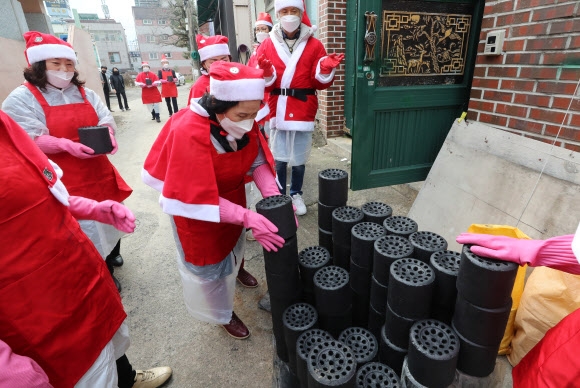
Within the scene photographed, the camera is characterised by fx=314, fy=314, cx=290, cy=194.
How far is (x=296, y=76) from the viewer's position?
10.8 ft

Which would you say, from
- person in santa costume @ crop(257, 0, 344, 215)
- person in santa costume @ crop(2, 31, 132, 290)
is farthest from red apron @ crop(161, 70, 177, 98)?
person in santa costume @ crop(2, 31, 132, 290)

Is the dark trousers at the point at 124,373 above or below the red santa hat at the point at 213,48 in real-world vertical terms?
below

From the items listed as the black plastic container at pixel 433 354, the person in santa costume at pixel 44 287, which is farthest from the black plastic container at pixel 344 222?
the person in santa costume at pixel 44 287

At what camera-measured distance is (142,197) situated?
4773 mm

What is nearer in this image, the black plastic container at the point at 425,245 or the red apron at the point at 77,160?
the black plastic container at the point at 425,245

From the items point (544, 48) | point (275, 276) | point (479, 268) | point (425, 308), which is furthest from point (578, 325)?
point (544, 48)

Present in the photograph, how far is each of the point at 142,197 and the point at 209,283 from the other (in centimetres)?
328

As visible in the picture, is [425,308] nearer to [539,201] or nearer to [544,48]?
[539,201]

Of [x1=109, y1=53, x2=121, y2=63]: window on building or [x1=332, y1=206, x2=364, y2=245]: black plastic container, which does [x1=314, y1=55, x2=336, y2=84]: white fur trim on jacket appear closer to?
[x1=332, y1=206, x2=364, y2=245]: black plastic container

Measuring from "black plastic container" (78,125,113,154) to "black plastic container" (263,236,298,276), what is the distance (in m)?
1.55

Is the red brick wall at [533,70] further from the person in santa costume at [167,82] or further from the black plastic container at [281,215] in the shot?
the person in santa costume at [167,82]

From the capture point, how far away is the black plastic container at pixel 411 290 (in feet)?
4.21

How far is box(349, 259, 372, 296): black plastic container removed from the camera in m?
1.71

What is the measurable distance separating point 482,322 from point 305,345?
2.35 feet
